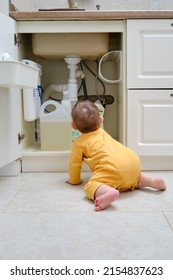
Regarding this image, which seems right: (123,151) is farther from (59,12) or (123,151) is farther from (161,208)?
(59,12)

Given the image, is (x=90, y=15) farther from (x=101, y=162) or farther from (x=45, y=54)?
(x=101, y=162)

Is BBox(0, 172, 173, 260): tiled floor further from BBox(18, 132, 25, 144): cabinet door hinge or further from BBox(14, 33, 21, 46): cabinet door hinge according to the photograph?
BBox(14, 33, 21, 46): cabinet door hinge

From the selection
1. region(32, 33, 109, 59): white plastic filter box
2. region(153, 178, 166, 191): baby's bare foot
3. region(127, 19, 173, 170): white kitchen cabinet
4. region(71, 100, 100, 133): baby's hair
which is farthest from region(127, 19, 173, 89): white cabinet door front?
region(153, 178, 166, 191): baby's bare foot

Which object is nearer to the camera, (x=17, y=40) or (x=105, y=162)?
(x=105, y=162)

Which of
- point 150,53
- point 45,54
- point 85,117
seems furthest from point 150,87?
point 45,54

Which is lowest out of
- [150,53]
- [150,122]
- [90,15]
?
[150,122]

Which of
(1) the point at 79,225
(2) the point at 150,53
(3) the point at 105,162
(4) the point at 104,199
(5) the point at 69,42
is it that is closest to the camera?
(1) the point at 79,225

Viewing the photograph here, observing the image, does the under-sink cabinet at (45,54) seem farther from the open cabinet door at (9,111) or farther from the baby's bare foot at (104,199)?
the baby's bare foot at (104,199)

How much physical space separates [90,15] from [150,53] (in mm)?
329

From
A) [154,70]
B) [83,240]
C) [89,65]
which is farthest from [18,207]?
[89,65]

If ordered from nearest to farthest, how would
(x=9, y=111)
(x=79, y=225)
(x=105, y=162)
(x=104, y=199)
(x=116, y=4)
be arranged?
(x=79, y=225), (x=104, y=199), (x=105, y=162), (x=9, y=111), (x=116, y=4)

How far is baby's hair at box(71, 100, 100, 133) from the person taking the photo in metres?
1.12

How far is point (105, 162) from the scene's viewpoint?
1046 mm

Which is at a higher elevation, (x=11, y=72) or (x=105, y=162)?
(x=11, y=72)
